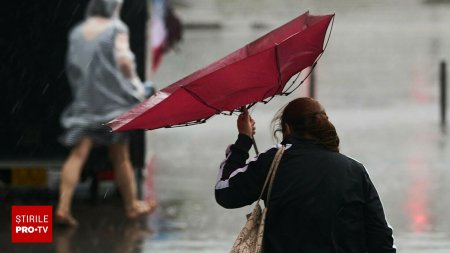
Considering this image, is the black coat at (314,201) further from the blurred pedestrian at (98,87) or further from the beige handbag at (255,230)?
the blurred pedestrian at (98,87)

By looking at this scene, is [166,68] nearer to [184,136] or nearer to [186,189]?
[184,136]

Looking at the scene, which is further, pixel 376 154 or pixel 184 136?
pixel 184 136

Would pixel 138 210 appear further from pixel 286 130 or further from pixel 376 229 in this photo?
pixel 376 229

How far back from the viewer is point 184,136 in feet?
57.0

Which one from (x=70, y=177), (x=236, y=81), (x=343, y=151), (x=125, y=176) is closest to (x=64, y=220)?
(x=70, y=177)

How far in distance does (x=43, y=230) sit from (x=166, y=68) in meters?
19.1

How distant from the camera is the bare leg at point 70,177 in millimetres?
10180

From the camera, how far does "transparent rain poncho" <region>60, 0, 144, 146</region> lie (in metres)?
10.3

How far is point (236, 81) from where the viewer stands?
4738 mm

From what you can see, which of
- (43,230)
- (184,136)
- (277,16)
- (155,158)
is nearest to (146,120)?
(43,230)

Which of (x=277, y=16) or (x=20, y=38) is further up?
(x=277, y=16)

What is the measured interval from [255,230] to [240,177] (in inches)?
8.6

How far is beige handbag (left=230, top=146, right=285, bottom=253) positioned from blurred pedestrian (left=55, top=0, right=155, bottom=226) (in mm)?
5640

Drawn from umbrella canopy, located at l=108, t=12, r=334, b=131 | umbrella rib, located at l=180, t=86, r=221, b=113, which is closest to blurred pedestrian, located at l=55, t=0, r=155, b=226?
umbrella canopy, located at l=108, t=12, r=334, b=131
